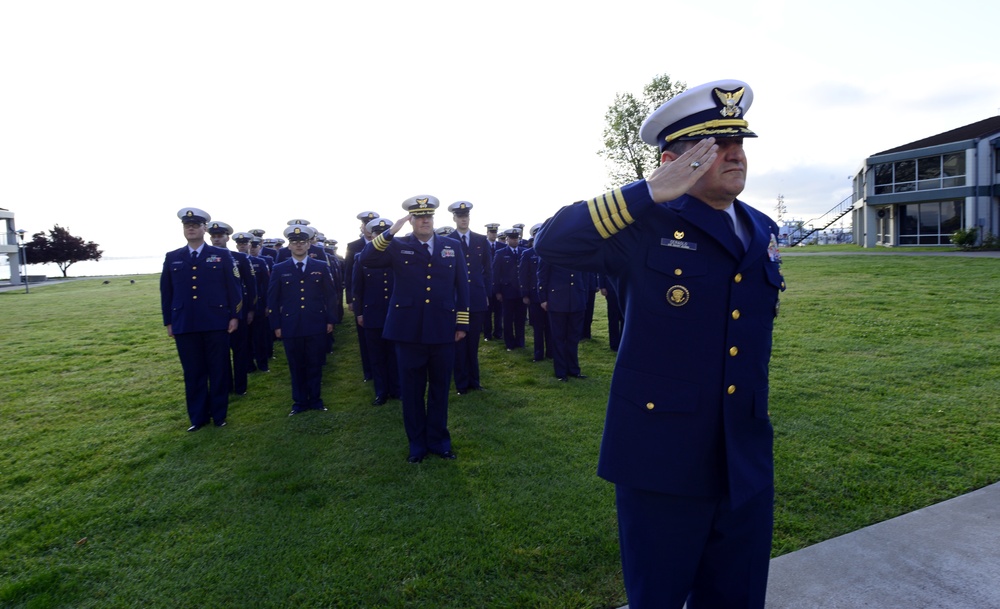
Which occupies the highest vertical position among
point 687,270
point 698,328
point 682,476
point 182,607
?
point 687,270

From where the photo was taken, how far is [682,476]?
188 centimetres

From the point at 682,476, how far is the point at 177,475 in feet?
15.4

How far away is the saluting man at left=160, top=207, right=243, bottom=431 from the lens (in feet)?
20.5

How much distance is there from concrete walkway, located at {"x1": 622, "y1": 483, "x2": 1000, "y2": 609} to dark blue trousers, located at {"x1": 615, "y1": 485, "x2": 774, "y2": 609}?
Result: 40.5 inches

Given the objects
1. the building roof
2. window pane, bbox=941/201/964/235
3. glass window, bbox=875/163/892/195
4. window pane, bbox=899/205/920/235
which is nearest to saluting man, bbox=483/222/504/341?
window pane, bbox=941/201/964/235

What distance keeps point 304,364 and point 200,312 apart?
4.44 feet

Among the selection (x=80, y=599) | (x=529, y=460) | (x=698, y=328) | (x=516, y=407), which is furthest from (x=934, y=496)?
(x=80, y=599)

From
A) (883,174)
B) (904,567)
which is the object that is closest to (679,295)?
(904,567)

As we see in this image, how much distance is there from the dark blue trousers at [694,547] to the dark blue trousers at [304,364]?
5.67m

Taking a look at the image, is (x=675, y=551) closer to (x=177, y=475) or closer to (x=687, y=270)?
(x=687, y=270)

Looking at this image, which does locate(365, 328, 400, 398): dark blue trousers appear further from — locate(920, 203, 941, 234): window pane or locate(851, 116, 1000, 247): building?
locate(920, 203, 941, 234): window pane

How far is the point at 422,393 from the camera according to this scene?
526 cm

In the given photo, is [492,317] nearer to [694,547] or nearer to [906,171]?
[694,547]

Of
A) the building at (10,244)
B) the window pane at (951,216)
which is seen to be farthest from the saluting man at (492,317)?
the building at (10,244)
